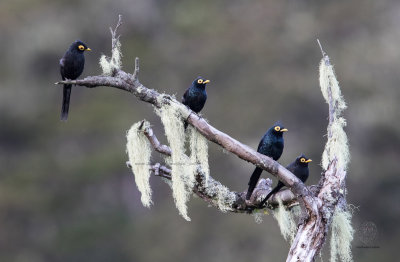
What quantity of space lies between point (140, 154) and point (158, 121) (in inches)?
556

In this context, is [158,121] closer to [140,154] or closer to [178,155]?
[140,154]

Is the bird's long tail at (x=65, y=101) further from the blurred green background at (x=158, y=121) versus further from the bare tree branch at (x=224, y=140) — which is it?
the blurred green background at (x=158, y=121)

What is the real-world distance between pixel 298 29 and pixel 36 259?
1040 cm

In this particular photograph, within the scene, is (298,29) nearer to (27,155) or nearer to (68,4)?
(68,4)

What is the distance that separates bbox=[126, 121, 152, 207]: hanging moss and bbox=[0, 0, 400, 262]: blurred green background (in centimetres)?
1241

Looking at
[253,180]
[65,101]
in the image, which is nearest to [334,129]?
[253,180]

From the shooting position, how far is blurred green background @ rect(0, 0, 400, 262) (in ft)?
74.4

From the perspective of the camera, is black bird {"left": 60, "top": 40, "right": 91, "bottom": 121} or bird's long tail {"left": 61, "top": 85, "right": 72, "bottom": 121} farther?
black bird {"left": 60, "top": 40, "right": 91, "bottom": 121}

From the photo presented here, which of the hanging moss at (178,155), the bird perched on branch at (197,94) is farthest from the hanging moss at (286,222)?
the bird perched on branch at (197,94)

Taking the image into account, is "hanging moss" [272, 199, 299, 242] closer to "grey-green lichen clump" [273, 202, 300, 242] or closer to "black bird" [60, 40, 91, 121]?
"grey-green lichen clump" [273, 202, 300, 242]

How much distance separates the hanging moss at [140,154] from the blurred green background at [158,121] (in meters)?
12.4

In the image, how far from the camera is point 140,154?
813cm

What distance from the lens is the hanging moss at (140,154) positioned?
804 centimetres

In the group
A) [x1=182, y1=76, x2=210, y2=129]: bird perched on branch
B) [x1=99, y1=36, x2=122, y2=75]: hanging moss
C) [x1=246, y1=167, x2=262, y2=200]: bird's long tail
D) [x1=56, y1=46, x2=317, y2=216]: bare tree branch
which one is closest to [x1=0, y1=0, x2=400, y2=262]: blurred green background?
[x1=182, y1=76, x2=210, y2=129]: bird perched on branch
